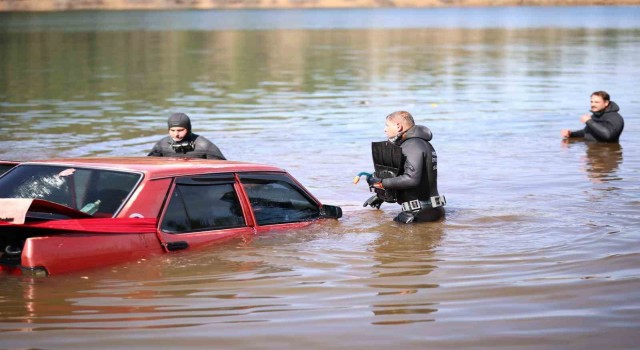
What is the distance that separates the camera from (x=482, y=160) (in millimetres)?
18156

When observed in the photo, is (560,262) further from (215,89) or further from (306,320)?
(215,89)

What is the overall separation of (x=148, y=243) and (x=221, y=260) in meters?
0.98

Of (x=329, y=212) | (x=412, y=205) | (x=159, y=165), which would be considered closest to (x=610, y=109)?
(x=412, y=205)

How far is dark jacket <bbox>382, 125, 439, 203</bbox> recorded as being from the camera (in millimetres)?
11508

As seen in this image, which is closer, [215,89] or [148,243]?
[148,243]

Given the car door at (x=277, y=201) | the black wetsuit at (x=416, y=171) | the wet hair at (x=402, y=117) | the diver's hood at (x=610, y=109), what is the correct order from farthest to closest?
the diver's hood at (x=610, y=109), the wet hair at (x=402, y=117), the black wetsuit at (x=416, y=171), the car door at (x=277, y=201)

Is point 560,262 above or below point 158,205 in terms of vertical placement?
below

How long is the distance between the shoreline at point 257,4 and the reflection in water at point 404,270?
13528cm

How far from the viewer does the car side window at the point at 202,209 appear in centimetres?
901

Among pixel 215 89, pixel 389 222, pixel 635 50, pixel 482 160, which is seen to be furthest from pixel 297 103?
pixel 635 50

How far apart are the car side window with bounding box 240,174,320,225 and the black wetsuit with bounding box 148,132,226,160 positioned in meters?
2.30

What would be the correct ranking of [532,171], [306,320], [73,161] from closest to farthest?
[306,320] < [73,161] < [532,171]

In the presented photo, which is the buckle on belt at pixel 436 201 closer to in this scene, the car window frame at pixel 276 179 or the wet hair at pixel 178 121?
the car window frame at pixel 276 179

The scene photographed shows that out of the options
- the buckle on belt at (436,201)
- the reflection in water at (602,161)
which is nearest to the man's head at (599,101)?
the reflection in water at (602,161)
